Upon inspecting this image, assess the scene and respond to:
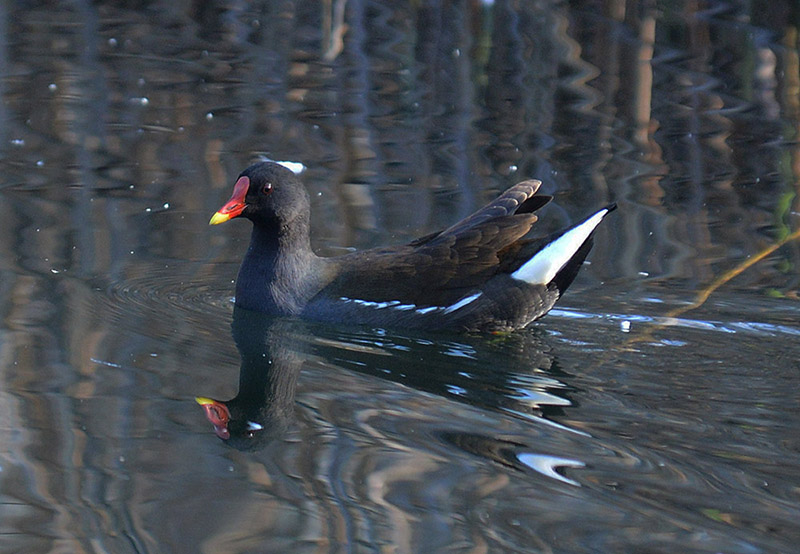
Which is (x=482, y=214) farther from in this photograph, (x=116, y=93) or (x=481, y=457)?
(x=116, y=93)

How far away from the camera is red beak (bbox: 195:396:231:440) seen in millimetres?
3721

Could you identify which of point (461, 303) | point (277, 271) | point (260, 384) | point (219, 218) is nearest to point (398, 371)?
point (260, 384)

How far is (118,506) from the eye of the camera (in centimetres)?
313

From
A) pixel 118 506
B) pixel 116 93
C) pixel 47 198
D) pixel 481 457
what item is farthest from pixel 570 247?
pixel 116 93

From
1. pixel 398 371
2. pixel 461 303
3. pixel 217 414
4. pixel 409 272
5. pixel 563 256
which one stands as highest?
pixel 563 256

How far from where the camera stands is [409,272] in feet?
16.5

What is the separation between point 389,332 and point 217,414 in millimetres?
1189

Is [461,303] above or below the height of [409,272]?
below

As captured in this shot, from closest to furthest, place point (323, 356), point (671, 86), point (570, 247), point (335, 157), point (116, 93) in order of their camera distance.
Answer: point (323, 356) < point (570, 247) < point (335, 157) < point (116, 93) < point (671, 86)

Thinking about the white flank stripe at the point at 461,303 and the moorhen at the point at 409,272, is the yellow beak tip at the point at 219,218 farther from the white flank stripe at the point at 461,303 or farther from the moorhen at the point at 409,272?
the white flank stripe at the point at 461,303

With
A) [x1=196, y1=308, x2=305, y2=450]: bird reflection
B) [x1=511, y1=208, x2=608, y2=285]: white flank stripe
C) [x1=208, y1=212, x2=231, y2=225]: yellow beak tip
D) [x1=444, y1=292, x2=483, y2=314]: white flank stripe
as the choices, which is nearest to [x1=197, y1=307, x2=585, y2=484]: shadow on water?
[x1=196, y1=308, x2=305, y2=450]: bird reflection

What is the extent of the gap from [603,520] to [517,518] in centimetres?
22

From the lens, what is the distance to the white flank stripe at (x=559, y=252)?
4.93 metres

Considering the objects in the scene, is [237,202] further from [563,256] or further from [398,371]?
[563,256]
